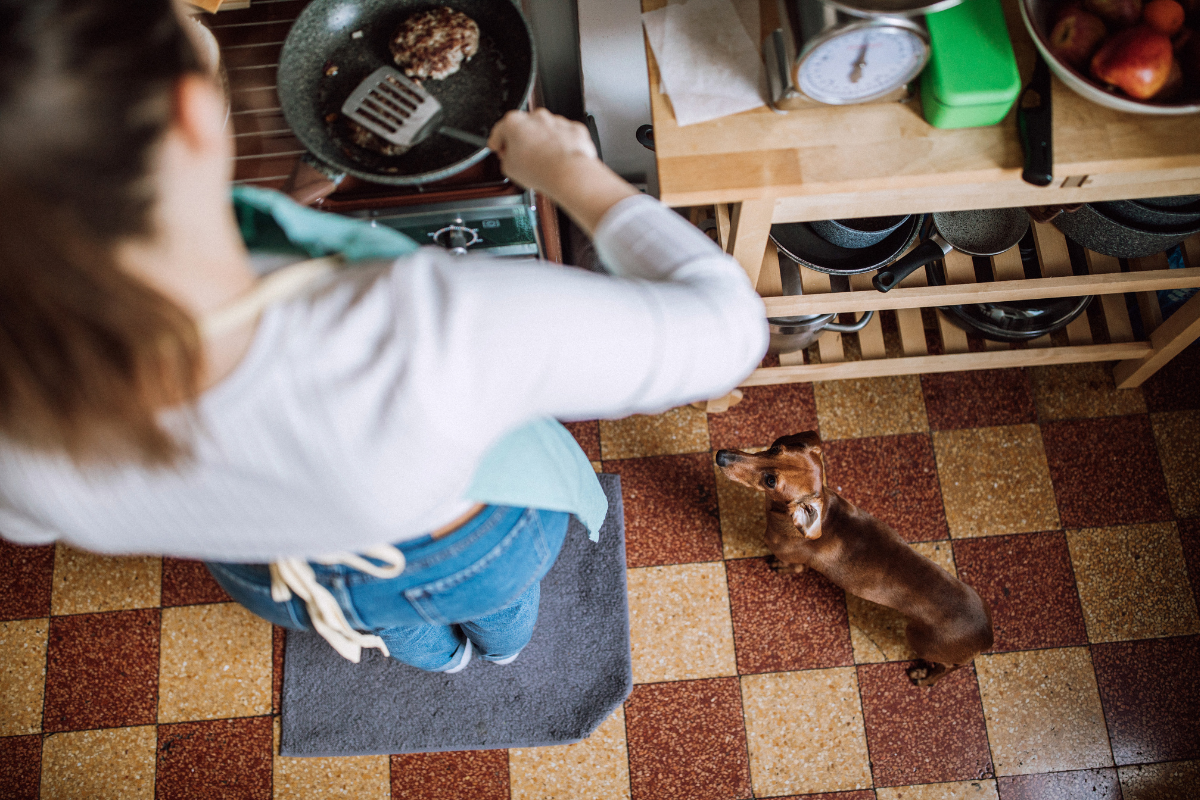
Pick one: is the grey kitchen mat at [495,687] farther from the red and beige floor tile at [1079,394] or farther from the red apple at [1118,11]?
the red apple at [1118,11]

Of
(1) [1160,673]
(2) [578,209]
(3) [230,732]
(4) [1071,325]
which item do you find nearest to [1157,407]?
(4) [1071,325]

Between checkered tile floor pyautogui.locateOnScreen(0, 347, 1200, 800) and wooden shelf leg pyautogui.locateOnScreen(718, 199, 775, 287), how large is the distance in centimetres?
73

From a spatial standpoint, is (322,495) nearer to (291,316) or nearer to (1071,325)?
(291,316)

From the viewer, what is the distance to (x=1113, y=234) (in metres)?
1.41

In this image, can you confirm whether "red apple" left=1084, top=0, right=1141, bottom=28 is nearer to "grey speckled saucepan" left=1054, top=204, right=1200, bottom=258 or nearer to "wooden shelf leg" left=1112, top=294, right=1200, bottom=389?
"grey speckled saucepan" left=1054, top=204, right=1200, bottom=258

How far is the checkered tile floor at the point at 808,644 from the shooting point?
1.80m

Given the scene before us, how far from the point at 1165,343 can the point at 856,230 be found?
86cm

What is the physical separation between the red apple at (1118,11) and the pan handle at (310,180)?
3.52 ft

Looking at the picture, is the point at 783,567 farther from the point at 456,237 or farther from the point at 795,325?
the point at 456,237

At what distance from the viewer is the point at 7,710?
186 centimetres

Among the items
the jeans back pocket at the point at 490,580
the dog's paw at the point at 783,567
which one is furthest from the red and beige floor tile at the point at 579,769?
the jeans back pocket at the point at 490,580

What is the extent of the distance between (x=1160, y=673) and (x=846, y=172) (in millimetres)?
1629

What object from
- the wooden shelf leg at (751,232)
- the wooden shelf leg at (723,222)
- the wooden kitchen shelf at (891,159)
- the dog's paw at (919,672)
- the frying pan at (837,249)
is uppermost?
the wooden kitchen shelf at (891,159)

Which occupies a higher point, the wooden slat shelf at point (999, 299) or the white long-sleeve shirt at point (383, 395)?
the white long-sleeve shirt at point (383, 395)
